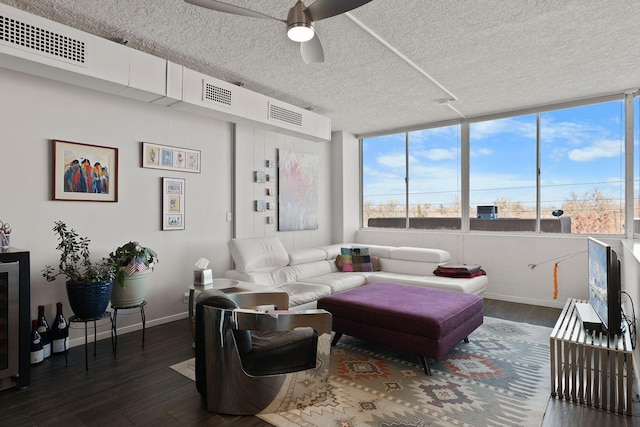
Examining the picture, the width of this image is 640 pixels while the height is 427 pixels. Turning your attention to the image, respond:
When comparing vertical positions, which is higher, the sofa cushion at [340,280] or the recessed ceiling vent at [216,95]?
the recessed ceiling vent at [216,95]

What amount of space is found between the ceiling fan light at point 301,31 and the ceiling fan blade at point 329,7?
6 cm

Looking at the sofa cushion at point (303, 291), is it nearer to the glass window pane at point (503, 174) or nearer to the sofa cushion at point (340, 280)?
the sofa cushion at point (340, 280)

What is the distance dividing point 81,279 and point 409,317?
102 inches

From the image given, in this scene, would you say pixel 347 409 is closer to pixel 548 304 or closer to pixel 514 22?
pixel 514 22

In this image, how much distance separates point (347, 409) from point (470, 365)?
1.20 meters

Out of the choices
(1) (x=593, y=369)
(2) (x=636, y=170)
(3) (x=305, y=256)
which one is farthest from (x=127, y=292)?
(2) (x=636, y=170)

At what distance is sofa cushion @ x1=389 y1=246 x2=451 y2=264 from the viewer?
4766 millimetres

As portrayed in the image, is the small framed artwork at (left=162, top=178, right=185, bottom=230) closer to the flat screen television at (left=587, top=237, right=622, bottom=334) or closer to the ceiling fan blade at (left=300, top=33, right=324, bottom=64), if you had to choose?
the ceiling fan blade at (left=300, top=33, right=324, bottom=64)

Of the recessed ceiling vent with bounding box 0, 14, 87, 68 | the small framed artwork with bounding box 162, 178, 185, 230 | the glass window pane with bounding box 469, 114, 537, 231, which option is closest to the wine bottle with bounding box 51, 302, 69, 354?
the small framed artwork with bounding box 162, 178, 185, 230

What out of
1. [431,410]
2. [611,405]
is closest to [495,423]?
[431,410]

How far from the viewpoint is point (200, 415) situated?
→ 6.91 ft

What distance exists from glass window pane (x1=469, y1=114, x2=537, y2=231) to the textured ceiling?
1.88 ft

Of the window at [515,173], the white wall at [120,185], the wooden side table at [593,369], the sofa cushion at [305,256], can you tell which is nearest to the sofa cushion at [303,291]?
the sofa cushion at [305,256]

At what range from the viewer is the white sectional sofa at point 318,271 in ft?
12.8
